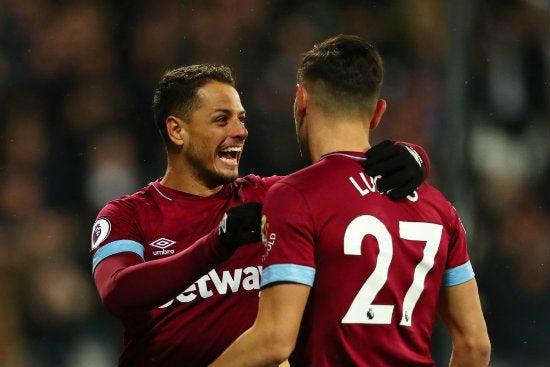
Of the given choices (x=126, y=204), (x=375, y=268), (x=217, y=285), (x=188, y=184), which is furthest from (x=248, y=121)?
(x=375, y=268)

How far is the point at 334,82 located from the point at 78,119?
282cm

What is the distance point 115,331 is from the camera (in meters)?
4.44

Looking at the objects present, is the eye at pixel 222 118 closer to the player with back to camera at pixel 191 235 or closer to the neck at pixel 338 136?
the player with back to camera at pixel 191 235

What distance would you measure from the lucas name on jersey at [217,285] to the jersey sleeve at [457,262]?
789 mm

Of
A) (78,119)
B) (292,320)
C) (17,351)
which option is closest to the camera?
(292,320)

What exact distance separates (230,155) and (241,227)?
87 centimetres

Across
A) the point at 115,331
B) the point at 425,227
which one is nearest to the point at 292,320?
the point at 425,227

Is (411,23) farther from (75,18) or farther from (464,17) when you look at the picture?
(75,18)

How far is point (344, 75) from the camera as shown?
2189 millimetres

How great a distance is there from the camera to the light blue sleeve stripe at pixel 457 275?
2.29 m

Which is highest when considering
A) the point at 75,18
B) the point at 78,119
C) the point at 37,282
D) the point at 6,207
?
the point at 75,18

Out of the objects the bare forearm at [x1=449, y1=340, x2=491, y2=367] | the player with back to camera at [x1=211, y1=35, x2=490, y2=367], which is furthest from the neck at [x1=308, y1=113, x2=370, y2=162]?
the bare forearm at [x1=449, y1=340, x2=491, y2=367]

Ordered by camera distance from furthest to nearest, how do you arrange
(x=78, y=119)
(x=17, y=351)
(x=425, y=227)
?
(x=78, y=119), (x=17, y=351), (x=425, y=227)

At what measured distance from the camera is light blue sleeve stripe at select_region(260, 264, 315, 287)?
202 cm
